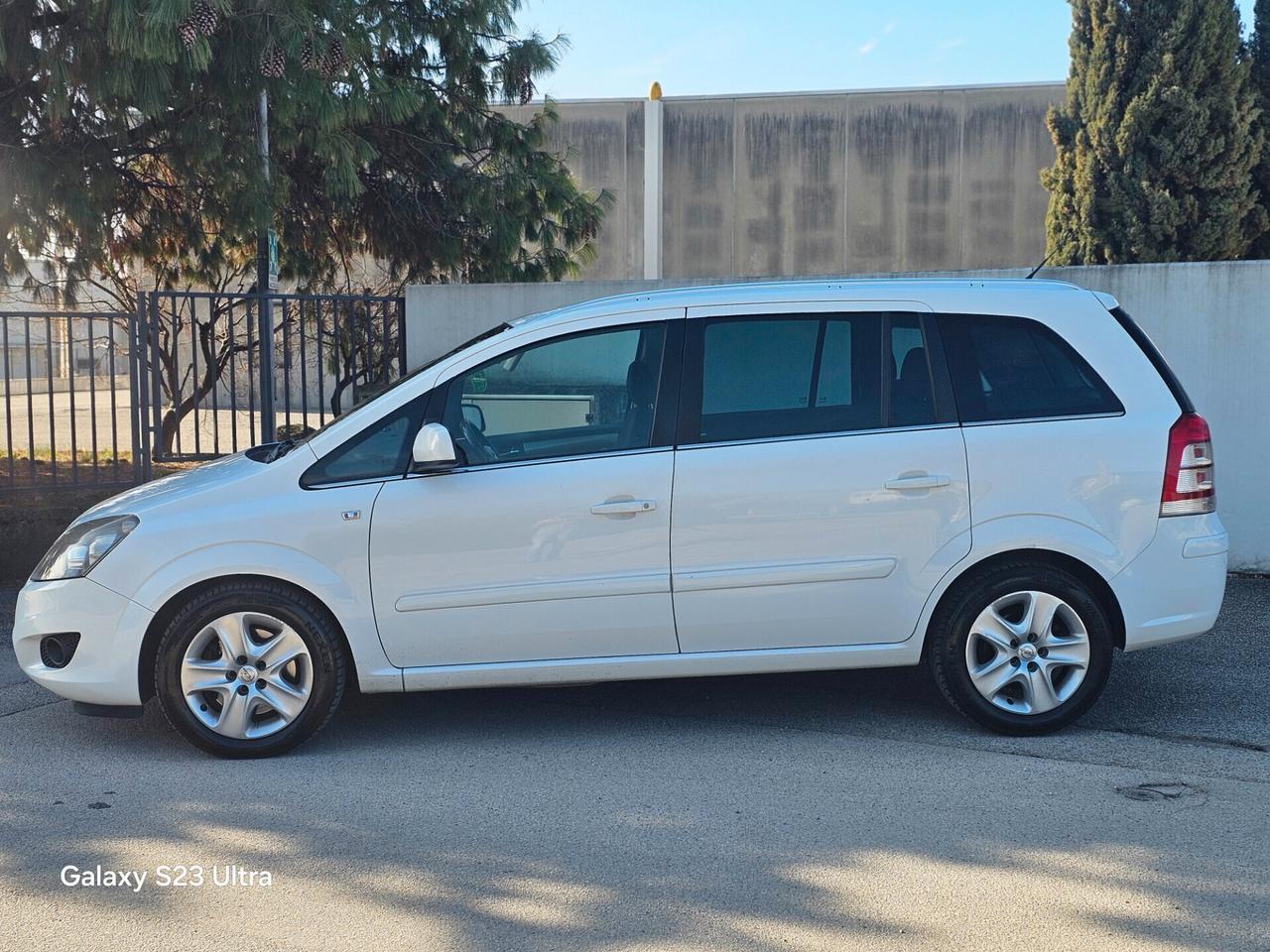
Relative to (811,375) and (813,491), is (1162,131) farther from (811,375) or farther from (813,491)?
(813,491)

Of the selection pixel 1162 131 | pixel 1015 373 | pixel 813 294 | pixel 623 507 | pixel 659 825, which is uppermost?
pixel 1162 131

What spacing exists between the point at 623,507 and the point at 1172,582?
2.19 metres

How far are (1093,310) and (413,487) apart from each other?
282 cm

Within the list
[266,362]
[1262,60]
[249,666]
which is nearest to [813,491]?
[249,666]

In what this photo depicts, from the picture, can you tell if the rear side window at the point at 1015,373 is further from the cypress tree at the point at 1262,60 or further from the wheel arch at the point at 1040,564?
the cypress tree at the point at 1262,60

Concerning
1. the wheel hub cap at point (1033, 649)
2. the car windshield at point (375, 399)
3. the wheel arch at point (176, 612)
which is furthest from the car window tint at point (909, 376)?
the wheel arch at point (176, 612)

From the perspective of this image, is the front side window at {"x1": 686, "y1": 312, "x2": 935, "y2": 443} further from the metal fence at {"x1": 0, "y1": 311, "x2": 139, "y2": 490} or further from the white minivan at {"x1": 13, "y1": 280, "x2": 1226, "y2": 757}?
the metal fence at {"x1": 0, "y1": 311, "x2": 139, "y2": 490}

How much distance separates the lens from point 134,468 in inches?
359

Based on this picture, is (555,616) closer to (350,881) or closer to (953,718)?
(350,881)

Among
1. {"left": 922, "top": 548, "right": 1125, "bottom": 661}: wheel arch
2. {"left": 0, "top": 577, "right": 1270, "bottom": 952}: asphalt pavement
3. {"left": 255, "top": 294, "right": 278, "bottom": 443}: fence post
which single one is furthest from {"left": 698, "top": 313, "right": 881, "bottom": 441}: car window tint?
{"left": 255, "top": 294, "right": 278, "bottom": 443}: fence post

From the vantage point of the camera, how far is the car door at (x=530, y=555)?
15.8 feet

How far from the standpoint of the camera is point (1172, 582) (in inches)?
195

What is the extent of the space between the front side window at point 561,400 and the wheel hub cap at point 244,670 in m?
0.98

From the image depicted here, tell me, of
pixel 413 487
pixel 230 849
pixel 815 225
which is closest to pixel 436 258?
pixel 413 487
